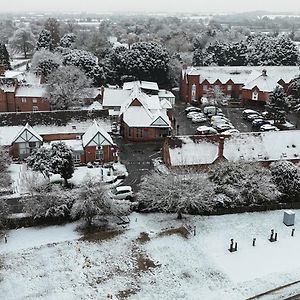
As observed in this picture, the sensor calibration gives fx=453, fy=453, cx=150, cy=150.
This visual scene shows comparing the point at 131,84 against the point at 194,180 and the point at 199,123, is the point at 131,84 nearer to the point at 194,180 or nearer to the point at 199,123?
the point at 199,123

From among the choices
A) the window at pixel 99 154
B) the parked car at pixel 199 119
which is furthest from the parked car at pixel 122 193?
the parked car at pixel 199 119

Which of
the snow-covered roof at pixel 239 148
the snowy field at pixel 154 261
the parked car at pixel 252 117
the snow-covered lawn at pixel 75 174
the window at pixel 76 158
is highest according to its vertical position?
→ the snow-covered roof at pixel 239 148

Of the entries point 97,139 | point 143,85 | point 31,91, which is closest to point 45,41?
point 143,85

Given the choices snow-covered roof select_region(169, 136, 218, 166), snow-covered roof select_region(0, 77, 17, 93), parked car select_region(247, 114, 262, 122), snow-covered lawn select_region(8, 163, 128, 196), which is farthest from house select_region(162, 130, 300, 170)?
snow-covered roof select_region(0, 77, 17, 93)

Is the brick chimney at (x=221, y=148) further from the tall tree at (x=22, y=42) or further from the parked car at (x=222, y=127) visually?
the tall tree at (x=22, y=42)

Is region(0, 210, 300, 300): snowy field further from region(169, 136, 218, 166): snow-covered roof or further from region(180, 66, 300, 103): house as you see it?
region(180, 66, 300, 103): house

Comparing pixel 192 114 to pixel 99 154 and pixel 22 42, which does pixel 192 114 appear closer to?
pixel 99 154

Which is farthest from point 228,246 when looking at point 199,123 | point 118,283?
point 199,123
